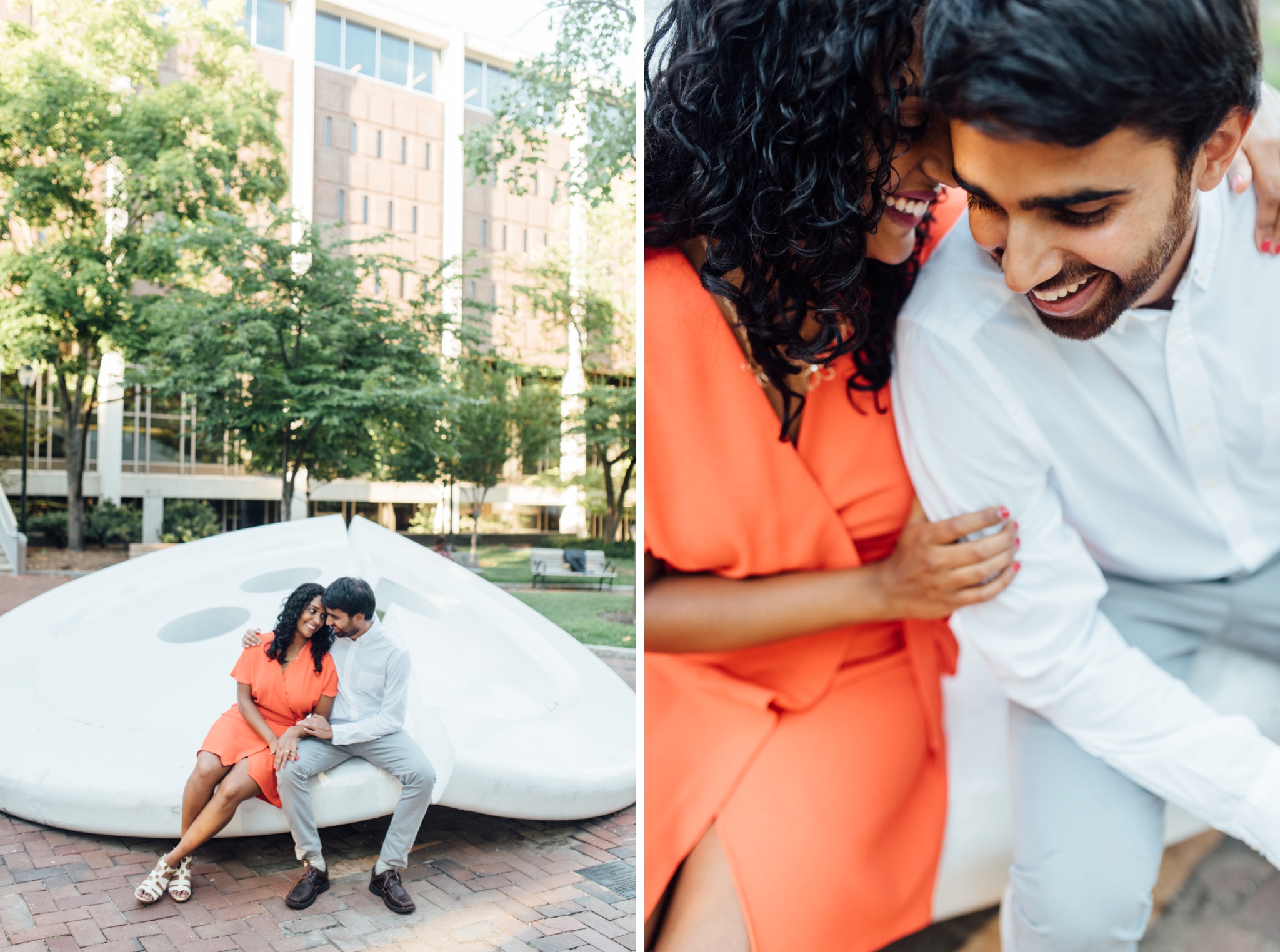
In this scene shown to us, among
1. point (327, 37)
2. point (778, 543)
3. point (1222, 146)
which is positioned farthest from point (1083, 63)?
point (327, 37)

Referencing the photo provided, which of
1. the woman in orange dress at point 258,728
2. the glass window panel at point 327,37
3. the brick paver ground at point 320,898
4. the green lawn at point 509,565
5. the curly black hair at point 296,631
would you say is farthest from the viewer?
the green lawn at point 509,565

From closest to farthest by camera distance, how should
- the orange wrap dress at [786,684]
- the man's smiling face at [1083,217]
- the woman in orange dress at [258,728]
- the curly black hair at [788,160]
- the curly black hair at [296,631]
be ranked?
1. the man's smiling face at [1083,217]
2. the curly black hair at [788,160]
3. the orange wrap dress at [786,684]
4. the woman in orange dress at [258,728]
5. the curly black hair at [296,631]

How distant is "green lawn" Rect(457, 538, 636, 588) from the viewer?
2785 millimetres

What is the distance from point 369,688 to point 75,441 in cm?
105

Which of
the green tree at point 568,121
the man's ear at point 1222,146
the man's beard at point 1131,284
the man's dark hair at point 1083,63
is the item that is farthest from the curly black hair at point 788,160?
the green tree at point 568,121

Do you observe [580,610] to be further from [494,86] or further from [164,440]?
[494,86]

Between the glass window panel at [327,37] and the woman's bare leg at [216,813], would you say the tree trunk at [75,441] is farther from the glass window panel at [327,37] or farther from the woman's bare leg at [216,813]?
the glass window panel at [327,37]

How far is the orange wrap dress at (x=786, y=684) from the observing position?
144 centimetres

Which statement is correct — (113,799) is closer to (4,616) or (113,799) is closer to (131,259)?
(4,616)

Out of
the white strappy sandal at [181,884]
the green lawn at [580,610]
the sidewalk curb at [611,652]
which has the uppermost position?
the green lawn at [580,610]

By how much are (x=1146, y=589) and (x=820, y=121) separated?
35.4 inches

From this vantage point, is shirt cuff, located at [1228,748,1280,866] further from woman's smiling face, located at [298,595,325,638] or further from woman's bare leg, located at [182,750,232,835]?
woman's bare leg, located at [182,750,232,835]

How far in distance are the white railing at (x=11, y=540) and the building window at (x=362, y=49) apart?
1497mm

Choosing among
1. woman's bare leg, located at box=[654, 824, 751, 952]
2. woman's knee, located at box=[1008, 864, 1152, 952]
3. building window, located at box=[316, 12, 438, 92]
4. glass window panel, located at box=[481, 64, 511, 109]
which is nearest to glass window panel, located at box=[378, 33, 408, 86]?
building window, located at box=[316, 12, 438, 92]
